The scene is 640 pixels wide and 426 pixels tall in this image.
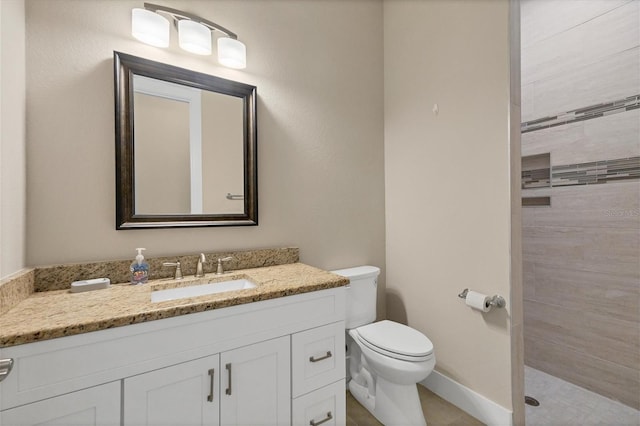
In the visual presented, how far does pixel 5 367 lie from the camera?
750 millimetres

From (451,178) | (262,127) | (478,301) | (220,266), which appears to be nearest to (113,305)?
(220,266)

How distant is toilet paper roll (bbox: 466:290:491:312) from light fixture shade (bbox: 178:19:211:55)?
1918mm

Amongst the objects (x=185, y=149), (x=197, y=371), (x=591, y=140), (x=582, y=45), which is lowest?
(x=197, y=371)

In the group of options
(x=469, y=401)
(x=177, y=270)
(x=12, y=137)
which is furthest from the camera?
(x=469, y=401)

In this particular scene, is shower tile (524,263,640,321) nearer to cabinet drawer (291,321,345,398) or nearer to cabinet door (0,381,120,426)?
cabinet drawer (291,321,345,398)

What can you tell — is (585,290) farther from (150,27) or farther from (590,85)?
(150,27)

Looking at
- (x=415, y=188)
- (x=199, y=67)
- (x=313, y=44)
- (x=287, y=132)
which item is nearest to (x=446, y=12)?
(x=313, y=44)

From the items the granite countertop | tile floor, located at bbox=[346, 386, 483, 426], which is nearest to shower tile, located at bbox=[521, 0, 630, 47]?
the granite countertop

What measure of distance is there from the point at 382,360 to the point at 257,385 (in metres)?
0.70

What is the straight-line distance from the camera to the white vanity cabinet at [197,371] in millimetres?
810

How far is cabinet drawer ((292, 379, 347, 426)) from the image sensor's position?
3.99 ft

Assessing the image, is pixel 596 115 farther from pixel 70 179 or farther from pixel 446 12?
pixel 70 179

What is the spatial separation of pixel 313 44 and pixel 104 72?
1.21m

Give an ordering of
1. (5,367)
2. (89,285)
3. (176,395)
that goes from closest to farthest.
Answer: (5,367), (176,395), (89,285)
